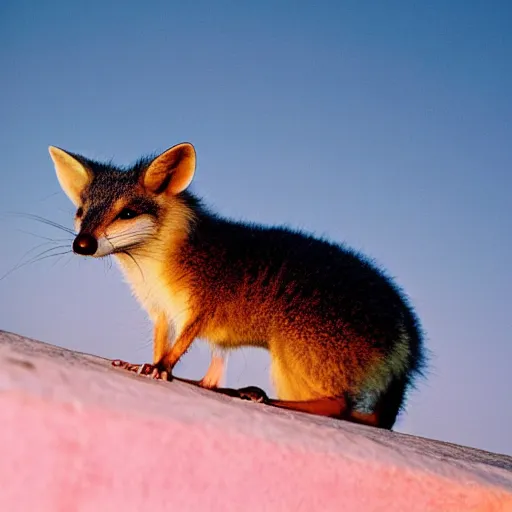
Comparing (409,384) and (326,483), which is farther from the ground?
(409,384)

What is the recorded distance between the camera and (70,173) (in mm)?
4012

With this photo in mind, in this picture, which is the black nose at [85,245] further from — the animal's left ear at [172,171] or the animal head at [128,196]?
the animal's left ear at [172,171]

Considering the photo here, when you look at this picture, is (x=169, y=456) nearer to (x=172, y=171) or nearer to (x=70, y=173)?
(x=172, y=171)

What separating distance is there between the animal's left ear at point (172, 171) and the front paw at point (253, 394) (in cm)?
132

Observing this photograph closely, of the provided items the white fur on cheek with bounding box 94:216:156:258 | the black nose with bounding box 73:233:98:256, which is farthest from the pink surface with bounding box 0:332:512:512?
the white fur on cheek with bounding box 94:216:156:258

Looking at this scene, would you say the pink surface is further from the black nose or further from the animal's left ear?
the animal's left ear

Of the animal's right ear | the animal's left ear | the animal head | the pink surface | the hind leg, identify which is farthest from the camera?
the animal's right ear

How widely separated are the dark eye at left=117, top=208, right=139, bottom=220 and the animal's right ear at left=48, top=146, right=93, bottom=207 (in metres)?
0.41

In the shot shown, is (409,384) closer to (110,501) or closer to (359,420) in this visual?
(359,420)

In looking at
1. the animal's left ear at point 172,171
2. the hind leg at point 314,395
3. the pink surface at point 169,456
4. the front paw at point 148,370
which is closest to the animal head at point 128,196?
the animal's left ear at point 172,171

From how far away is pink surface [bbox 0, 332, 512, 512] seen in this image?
119 centimetres

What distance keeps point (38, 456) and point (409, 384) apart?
2795 mm

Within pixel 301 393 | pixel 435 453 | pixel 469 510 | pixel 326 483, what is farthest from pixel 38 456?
pixel 301 393

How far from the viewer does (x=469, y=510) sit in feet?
5.52
